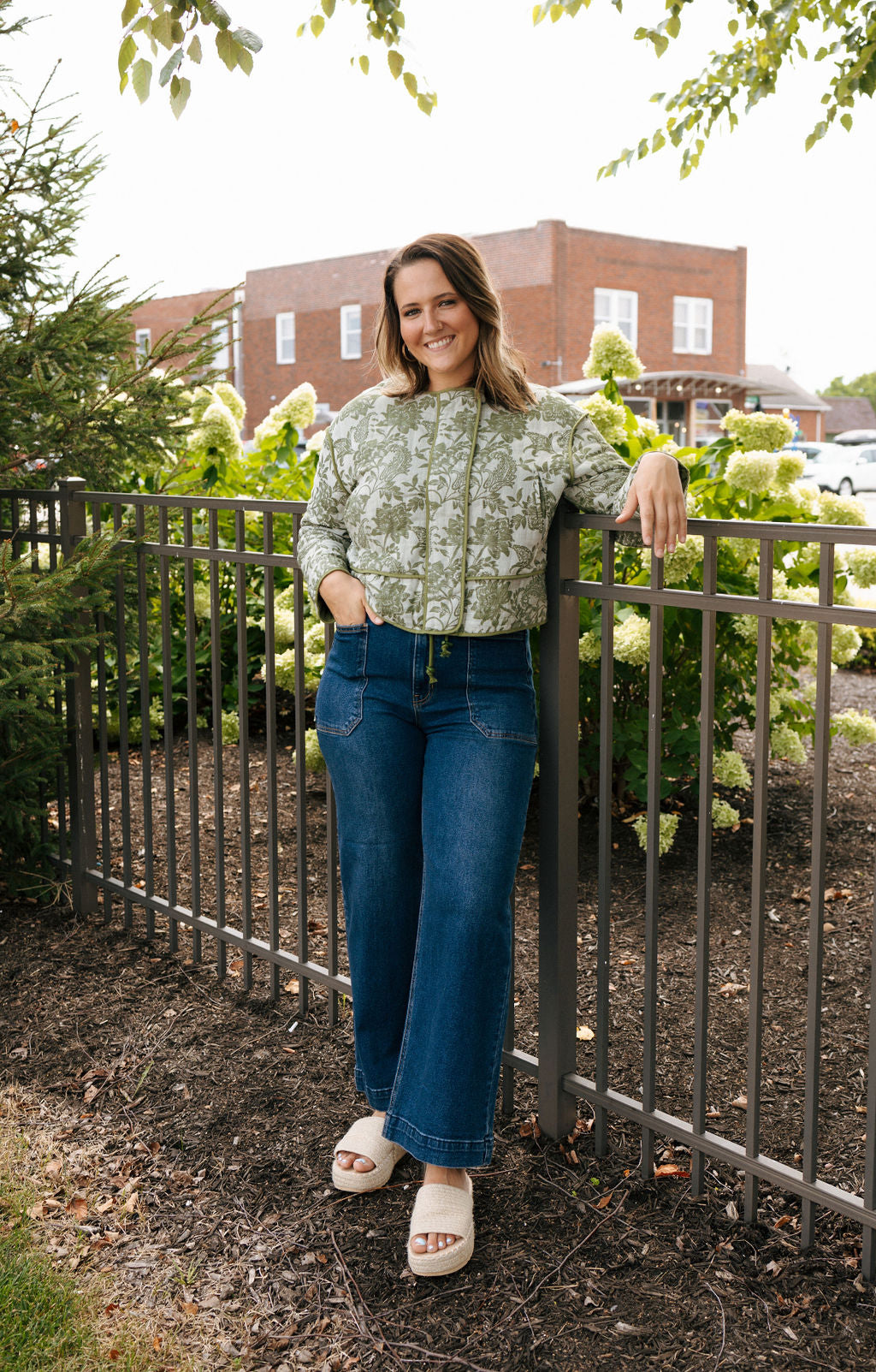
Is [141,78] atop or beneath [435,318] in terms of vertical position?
atop

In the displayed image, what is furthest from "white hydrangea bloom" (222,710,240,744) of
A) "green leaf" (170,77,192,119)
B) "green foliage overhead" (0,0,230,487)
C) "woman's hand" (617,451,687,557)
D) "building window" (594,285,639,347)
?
"building window" (594,285,639,347)

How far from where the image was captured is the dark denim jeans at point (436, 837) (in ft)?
7.65

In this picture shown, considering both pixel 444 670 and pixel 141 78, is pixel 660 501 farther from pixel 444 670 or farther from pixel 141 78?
pixel 141 78

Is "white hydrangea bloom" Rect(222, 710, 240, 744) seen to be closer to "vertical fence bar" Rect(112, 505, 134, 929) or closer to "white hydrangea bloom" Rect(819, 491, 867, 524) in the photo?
"vertical fence bar" Rect(112, 505, 134, 929)

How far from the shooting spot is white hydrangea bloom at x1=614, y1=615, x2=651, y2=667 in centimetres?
381

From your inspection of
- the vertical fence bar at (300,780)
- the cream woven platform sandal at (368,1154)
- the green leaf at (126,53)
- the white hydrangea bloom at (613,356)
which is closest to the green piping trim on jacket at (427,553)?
the vertical fence bar at (300,780)

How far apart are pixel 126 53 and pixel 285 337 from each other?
37753 millimetres

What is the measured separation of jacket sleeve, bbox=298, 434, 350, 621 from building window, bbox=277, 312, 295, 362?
125 ft

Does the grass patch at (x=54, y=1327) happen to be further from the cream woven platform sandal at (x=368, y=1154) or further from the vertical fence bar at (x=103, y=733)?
the vertical fence bar at (x=103, y=733)

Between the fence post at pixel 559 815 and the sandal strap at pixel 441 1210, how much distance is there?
38 cm

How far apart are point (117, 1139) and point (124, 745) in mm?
1464

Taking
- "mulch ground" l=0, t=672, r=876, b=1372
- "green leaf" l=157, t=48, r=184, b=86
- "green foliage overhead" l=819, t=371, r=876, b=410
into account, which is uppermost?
"green foliage overhead" l=819, t=371, r=876, b=410

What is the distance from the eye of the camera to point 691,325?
37.5m

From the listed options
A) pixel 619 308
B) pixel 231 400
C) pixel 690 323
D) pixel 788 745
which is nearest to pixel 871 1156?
pixel 788 745
